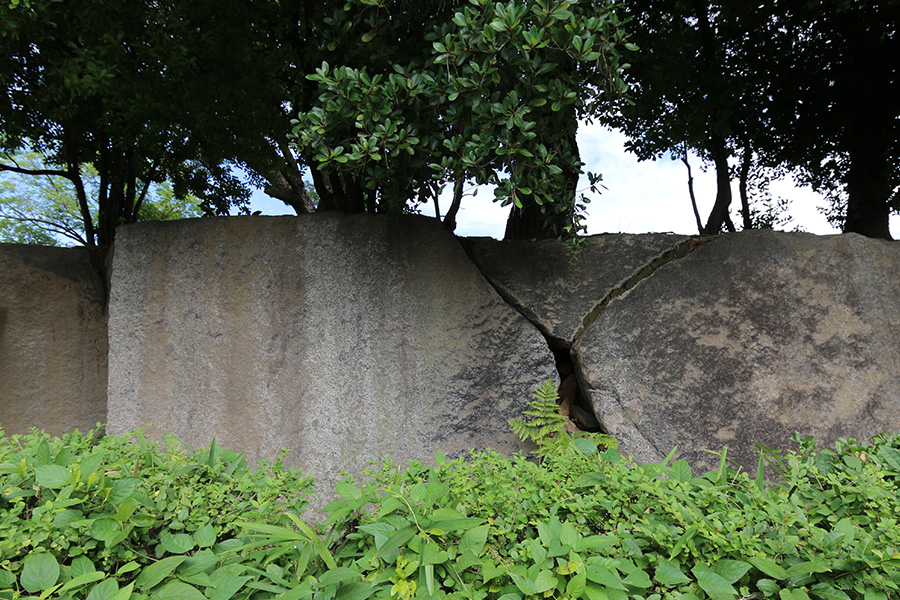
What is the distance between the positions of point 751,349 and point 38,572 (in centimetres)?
370

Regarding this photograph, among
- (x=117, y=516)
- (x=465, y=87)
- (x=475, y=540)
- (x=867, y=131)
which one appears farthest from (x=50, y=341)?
(x=867, y=131)

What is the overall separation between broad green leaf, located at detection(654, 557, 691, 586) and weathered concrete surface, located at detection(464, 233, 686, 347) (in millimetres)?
1991

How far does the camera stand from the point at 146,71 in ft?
10.6

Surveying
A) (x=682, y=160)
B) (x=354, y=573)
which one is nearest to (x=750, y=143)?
(x=682, y=160)

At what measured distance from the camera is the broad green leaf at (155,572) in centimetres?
140

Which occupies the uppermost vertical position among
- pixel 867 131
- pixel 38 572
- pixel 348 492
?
pixel 867 131

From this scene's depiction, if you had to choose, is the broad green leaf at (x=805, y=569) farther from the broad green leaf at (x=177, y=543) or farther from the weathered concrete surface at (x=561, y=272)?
the weathered concrete surface at (x=561, y=272)

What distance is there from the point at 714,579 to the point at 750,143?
21.4 feet

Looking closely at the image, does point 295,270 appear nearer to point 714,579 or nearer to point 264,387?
A: point 264,387

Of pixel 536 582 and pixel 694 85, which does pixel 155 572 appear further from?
pixel 694 85

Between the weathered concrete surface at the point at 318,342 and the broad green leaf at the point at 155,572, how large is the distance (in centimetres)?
176

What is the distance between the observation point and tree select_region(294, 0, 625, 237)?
234 cm

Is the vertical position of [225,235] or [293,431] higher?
[225,235]

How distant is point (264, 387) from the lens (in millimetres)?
3293
